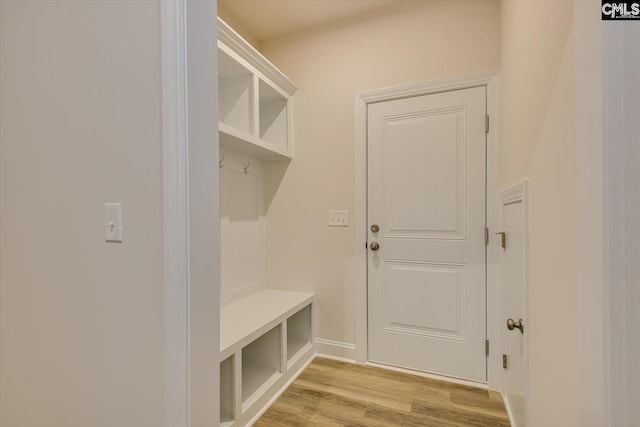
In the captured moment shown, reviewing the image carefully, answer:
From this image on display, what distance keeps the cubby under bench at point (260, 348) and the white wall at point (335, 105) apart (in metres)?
0.18

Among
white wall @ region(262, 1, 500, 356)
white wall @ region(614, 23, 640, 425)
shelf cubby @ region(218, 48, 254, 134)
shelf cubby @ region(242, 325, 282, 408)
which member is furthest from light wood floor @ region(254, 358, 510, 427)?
shelf cubby @ region(218, 48, 254, 134)

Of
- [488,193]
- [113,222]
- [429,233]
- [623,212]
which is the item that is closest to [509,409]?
[429,233]

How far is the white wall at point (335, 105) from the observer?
79.1 inches

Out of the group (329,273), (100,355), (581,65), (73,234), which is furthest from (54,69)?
(329,273)

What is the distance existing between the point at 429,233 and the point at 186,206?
1.69 metres

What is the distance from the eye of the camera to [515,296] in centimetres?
143

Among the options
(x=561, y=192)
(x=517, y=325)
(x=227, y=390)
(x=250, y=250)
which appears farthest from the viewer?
(x=250, y=250)

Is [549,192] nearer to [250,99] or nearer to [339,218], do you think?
[339,218]

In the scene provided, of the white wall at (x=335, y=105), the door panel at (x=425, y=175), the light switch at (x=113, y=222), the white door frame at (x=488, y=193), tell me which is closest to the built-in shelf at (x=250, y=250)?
the white wall at (x=335, y=105)

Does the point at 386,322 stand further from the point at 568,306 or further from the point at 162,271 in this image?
the point at 162,271

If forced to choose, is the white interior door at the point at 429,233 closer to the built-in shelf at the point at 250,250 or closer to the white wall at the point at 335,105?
the white wall at the point at 335,105

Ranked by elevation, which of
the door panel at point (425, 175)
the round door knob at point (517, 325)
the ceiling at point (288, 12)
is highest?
the ceiling at point (288, 12)

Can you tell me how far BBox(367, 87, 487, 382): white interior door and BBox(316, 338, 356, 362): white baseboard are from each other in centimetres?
15

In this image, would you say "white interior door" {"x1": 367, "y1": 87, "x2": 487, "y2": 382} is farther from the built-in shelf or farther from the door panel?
the built-in shelf
